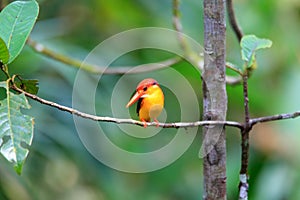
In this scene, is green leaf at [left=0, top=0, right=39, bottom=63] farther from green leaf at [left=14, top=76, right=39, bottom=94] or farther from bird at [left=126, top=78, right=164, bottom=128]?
bird at [left=126, top=78, right=164, bottom=128]

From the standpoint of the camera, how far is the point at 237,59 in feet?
6.17

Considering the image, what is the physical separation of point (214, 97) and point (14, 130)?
0.24 metres

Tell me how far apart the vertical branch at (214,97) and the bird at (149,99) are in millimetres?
85

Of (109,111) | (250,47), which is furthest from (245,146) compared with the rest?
(109,111)

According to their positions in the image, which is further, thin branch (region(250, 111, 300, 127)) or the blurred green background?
the blurred green background

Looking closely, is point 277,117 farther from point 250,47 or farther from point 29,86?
point 29,86

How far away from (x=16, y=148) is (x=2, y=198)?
1109mm

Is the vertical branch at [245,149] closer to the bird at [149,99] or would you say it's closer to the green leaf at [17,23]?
the bird at [149,99]

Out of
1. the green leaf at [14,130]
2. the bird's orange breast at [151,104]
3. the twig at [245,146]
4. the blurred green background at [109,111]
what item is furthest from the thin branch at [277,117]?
the blurred green background at [109,111]

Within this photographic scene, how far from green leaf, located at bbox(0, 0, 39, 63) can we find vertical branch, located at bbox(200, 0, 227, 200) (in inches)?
8.2

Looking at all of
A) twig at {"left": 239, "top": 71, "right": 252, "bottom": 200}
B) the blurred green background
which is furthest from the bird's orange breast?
the blurred green background

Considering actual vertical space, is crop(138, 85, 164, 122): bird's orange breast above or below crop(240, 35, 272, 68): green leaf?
below

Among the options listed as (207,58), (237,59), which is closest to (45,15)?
(237,59)

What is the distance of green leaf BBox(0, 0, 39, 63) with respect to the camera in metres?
0.65
